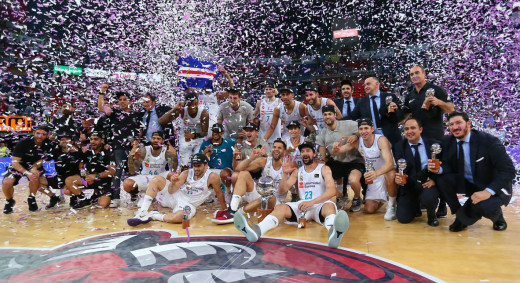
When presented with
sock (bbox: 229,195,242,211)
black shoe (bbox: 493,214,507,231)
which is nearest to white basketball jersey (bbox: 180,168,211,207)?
sock (bbox: 229,195,242,211)

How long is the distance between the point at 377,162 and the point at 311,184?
1.05 m

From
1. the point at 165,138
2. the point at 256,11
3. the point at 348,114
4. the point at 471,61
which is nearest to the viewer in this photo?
the point at 348,114

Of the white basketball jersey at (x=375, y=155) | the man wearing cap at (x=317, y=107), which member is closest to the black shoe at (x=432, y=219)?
the white basketball jersey at (x=375, y=155)

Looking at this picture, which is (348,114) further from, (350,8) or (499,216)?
(350,8)

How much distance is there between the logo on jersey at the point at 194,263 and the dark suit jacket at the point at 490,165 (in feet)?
5.37

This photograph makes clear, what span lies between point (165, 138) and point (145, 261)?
3185 mm

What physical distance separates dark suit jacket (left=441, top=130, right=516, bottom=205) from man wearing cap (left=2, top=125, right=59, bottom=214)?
5871 mm

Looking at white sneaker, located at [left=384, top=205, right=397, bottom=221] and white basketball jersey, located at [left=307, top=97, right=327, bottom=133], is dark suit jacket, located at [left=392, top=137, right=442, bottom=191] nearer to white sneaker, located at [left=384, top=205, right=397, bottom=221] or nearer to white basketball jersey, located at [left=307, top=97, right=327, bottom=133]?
white sneaker, located at [left=384, top=205, right=397, bottom=221]

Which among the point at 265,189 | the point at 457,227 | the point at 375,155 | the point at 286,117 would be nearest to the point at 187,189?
the point at 265,189

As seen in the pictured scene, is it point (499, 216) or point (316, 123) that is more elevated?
point (316, 123)

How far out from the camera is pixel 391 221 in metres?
4.14

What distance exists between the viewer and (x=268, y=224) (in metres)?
3.56

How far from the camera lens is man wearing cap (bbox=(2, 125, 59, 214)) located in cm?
521

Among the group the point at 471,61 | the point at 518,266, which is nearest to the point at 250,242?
the point at 518,266
